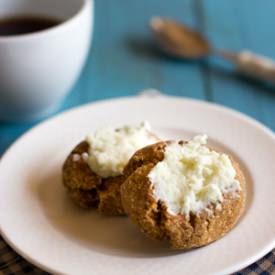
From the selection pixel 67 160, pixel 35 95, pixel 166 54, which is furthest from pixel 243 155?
pixel 166 54

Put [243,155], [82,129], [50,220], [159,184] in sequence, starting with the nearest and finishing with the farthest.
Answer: [159,184] < [50,220] < [243,155] < [82,129]

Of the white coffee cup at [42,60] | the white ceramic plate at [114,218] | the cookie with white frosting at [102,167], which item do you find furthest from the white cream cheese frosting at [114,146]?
the white coffee cup at [42,60]

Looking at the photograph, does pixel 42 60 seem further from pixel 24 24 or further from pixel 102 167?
pixel 102 167

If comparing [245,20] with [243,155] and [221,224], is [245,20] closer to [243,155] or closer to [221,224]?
[243,155]

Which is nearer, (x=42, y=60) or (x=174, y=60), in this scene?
(x=42, y=60)

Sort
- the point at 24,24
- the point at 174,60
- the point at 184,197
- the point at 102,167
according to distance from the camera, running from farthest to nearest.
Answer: the point at 174,60 → the point at 24,24 → the point at 102,167 → the point at 184,197

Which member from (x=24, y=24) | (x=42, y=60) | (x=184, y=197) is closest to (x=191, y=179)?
(x=184, y=197)
